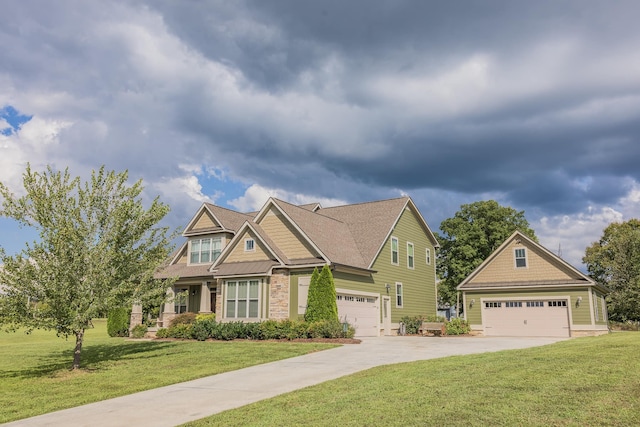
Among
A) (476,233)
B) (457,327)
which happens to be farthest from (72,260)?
(476,233)

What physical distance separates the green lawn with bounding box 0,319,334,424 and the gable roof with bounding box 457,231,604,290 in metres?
15.8

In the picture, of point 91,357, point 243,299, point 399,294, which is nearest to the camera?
point 91,357

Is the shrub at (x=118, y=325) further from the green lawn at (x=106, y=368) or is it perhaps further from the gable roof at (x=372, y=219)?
the gable roof at (x=372, y=219)

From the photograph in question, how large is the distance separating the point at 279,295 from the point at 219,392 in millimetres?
14416

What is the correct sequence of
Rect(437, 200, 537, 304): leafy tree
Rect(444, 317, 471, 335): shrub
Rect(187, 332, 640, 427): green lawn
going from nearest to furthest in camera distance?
1. Rect(187, 332, 640, 427): green lawn
2. Rect(444, 317, 471, 335): shrub
3. Rect(437, 200, 537, 304): leafy tree

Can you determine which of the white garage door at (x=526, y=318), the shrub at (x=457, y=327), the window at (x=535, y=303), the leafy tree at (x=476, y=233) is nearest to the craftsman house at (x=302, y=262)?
the shrub at (x=457, y=327)

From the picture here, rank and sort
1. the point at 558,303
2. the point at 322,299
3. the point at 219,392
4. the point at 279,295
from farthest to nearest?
the point at 558,303
the point at 279,295
the point at 322,299
the point at 219,392

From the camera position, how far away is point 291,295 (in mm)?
25609

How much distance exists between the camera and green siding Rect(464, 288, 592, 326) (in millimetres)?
28252

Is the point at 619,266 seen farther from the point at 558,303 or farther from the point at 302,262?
the point at 302,262

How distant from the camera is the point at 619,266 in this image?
47188mm

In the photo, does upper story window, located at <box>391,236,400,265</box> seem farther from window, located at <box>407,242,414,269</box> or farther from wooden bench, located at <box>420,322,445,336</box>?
wooden bench, located at <box>420,322,445,336</box>

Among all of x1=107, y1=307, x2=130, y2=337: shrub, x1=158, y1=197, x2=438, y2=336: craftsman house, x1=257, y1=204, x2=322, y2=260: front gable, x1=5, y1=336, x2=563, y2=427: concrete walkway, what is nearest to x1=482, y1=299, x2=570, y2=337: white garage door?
x1=158, y1=197, x2=438, y2=336: craftsman house

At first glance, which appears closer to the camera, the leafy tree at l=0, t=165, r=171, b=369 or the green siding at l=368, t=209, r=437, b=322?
the leafy tree at l=0, t=165, r=171, b=369
